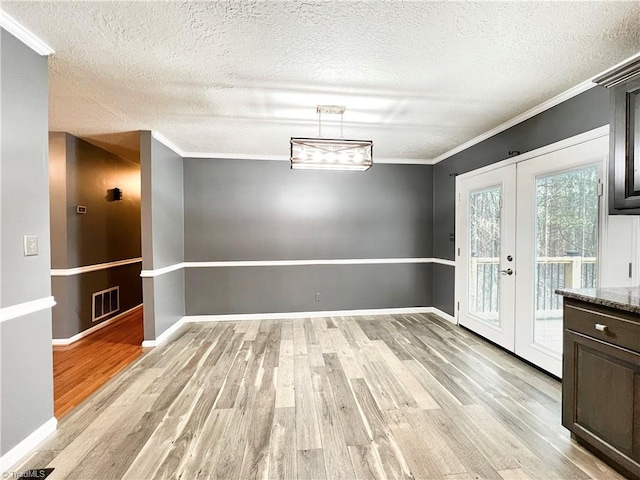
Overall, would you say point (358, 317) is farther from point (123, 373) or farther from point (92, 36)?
point (92, 36)

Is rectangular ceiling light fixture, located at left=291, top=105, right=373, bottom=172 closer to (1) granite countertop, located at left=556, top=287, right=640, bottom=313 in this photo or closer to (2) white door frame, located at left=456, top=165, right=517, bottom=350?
(2) white door frame, located at left=456, top=165, right=517, bottom=350

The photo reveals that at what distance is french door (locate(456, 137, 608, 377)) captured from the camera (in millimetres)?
2406

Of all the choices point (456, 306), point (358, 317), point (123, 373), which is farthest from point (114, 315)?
point (456, 306)

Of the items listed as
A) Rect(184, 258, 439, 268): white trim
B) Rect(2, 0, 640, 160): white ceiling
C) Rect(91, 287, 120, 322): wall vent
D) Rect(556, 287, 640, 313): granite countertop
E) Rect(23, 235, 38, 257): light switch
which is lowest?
Rect(91, 287, 120, 322): wall vent

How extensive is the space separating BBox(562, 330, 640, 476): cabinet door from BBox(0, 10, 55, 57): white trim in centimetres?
370

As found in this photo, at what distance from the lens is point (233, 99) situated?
8.46 feet

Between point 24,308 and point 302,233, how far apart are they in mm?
3271

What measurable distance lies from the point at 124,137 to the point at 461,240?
456 centimetres

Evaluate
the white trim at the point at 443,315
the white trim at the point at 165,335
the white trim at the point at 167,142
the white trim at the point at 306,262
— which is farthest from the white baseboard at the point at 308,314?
the white trim at the point at 167,142

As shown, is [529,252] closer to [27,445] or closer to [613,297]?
[613,297]

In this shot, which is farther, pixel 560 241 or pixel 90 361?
pixel 90 361

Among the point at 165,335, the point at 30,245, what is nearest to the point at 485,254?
the point at 165,335

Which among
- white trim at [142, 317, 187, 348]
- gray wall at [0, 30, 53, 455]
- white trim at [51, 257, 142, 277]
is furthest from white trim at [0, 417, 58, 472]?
white trim at [51, 257, 142, 277]

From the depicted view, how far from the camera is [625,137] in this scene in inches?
70.8
